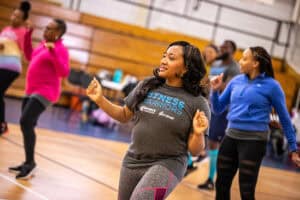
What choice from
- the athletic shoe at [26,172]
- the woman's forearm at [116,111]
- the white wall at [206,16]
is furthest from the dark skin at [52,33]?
the white wall at [206,16]

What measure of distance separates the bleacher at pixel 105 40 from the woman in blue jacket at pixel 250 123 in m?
9.98

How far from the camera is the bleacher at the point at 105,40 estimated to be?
46.4 ft

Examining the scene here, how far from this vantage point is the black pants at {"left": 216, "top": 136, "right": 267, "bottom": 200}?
4658mm

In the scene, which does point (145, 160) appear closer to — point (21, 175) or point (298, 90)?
point (21, 175)

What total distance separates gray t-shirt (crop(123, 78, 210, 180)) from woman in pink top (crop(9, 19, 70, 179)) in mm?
2478

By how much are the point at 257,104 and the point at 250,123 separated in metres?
0.19

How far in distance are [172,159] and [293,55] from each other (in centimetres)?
1444

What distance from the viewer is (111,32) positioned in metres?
14.9

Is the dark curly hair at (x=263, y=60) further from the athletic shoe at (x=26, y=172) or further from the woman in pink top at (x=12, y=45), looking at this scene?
the woman in pink top at (x=12, y=45)

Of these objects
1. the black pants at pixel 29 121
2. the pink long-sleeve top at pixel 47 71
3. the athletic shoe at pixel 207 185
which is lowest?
the athletic shoe at pixel 207 185

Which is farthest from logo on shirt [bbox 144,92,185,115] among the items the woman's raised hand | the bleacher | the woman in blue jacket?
the bleacher

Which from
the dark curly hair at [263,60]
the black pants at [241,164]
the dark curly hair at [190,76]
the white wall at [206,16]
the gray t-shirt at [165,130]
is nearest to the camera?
the gray t-shirt at [165,130]

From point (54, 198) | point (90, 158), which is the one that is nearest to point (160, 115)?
point (54, 198)

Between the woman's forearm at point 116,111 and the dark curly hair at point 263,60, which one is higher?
the dark curly hair at point 263,60
